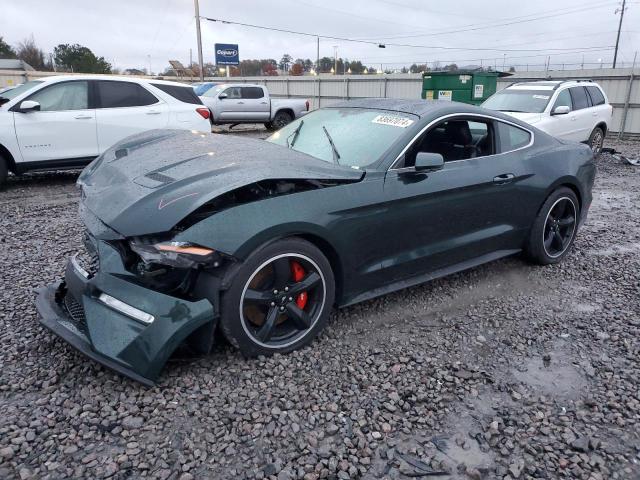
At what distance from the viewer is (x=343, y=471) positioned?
2.24 metres

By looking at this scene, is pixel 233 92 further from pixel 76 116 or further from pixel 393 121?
pixel 393 121

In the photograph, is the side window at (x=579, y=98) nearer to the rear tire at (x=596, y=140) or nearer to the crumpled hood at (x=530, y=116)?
the rear tire at (x=596, y=140)

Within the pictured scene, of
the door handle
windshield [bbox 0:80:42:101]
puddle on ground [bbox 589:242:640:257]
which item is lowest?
puddle on ground [bbox 589:242:640:257]

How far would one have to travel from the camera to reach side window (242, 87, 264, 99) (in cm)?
1780

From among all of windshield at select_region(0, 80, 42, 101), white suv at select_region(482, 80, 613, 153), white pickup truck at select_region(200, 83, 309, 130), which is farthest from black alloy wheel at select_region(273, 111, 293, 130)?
windshield at select_region(0, 80, 42, 101)

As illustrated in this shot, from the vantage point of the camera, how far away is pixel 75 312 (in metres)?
2.95

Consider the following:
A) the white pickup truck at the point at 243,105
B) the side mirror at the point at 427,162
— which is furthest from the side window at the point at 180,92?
the white pickup truck at the point at 243,105

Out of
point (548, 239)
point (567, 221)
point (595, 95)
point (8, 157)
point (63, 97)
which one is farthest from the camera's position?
point (595, 95)

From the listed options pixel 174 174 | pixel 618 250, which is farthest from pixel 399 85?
pixel 174 174

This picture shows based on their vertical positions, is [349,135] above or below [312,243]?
above

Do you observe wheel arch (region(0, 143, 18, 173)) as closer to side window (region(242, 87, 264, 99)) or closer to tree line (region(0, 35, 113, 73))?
side window (region(242, 87, 264, 99))

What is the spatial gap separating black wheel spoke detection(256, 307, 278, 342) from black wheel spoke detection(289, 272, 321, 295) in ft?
0.52

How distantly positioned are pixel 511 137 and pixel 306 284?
244 cm

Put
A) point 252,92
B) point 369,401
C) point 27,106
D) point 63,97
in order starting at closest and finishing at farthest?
point 369,401, point 27,106, point 63,97, point 252,92
